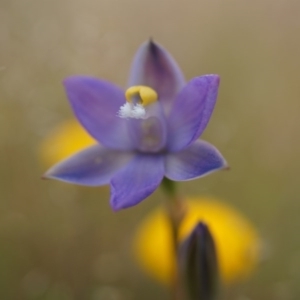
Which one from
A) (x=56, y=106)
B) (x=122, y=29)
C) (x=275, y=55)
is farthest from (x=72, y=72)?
(x=275, y=55)

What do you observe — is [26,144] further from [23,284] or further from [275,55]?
[275,55]

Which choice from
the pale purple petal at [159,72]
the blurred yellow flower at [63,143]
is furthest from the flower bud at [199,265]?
the blurred yellow flower at [63,143]

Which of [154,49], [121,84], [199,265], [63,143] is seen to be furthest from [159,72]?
[121,84]

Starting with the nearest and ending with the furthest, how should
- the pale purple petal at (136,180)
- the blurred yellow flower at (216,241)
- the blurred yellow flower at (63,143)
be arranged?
the pale purple petal at (136,180)
the blurred yellow flower at (216,241)
the blurred yellow flower at (63,143)

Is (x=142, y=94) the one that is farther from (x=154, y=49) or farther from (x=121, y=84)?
(x=121, y=84)

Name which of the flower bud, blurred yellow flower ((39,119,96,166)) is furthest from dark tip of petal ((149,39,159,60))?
blurred yellow flower ((39,119,96,166))

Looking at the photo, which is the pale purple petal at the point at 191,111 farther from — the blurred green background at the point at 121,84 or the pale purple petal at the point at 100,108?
the blurred green background at the point at 121,84

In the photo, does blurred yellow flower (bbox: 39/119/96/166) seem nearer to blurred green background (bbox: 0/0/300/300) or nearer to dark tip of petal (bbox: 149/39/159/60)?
blurred green background (bbox: 0/0/300/300)

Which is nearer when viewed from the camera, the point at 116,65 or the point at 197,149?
the point at 197,149
